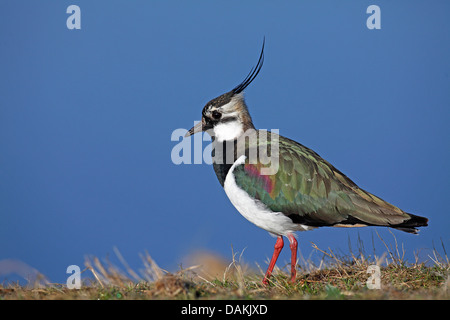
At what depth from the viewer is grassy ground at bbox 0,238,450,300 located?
173 inches

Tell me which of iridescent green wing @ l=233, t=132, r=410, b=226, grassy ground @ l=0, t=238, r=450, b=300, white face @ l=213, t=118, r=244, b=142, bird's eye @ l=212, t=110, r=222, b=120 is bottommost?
grassy ground @ l=0, t=238, r=450, b=300

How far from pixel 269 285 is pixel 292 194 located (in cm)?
107

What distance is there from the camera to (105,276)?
5.21 m

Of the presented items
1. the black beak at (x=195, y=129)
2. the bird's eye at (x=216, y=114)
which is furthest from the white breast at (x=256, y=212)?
the black beak at (x=195, y=129)

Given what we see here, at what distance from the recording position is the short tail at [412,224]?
5660mm

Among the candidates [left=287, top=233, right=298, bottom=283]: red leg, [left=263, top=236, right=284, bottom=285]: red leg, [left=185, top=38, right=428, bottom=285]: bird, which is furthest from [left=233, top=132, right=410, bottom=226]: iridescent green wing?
[left=263, top=236, right=284, bottom=285]: red leg

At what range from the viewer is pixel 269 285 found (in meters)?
5.67

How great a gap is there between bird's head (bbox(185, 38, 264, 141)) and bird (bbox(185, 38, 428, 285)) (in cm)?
27

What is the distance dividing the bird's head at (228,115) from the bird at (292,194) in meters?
0.27

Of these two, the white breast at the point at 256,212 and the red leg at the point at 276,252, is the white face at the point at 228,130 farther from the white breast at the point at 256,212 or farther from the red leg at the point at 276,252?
the red leg at the point at 276,252

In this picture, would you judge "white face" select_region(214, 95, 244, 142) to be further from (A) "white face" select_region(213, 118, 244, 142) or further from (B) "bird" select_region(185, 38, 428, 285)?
(B) "bird" select_region(185, 38, 428, 285)
